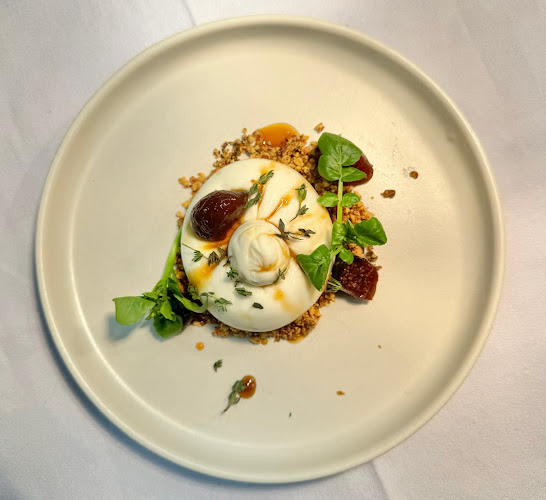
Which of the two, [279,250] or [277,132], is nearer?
[279,250]

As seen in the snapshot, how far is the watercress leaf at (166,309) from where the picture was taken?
3.90 ft

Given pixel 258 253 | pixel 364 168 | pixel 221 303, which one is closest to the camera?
pixel 258 253

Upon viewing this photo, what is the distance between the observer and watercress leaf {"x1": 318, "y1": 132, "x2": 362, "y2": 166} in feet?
3.93

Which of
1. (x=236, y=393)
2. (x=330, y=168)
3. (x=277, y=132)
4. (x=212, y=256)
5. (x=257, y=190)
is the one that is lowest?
(x=236, y=393)

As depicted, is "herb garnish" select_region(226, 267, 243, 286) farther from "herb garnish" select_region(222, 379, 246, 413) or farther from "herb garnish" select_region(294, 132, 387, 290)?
"herb garnish" select_region(222, 379, 246, 413)

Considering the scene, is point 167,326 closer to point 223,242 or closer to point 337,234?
point 223,242

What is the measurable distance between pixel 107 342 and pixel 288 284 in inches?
24.3

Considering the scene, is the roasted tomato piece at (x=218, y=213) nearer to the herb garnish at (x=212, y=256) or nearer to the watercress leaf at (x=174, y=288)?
the herb garnish at (x=212, y=256)

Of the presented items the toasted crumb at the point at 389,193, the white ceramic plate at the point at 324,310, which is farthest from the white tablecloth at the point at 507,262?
the toasted crumb at the point at 389,193

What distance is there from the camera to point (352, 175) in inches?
46.9

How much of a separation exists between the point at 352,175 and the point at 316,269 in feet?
1.03

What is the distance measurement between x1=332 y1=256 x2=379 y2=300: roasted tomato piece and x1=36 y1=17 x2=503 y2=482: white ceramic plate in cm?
7

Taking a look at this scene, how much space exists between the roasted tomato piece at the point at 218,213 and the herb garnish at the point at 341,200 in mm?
219

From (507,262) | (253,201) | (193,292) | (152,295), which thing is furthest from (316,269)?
(507,262)
